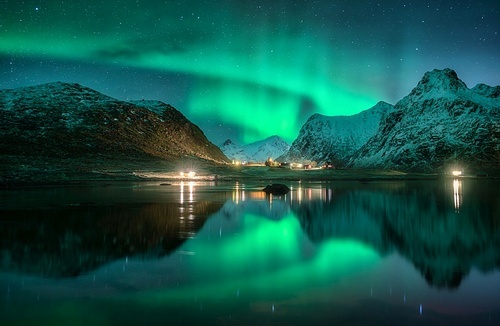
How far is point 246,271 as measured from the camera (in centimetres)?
1524

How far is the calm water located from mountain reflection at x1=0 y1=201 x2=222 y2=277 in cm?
9

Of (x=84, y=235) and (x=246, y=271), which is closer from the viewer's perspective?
(x=246, y=271)

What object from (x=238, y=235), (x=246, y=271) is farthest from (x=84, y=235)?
(x=246, y=271)

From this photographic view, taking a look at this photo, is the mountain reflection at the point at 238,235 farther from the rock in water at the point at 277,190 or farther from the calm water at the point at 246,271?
the rock in water at the point at 277,190

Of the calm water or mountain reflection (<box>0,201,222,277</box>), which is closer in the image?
the calm water

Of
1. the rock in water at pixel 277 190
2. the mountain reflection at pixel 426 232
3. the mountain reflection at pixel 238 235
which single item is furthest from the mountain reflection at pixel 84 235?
the rock in water at pixel 277 190

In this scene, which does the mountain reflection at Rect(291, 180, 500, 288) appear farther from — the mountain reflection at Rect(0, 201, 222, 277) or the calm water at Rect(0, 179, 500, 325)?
the mountain reflection at Rect(0, 201, 222, 277)

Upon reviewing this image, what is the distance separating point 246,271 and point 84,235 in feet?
36.4

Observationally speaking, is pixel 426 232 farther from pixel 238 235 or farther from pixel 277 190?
pixel 277 190

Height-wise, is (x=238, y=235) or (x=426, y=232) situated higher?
(x=426, y=232)

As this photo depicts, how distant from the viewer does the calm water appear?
1050cm

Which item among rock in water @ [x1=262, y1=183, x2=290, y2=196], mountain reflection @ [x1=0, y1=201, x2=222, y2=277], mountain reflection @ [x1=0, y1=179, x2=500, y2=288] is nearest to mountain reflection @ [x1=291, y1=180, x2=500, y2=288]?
mountain reflection @ [x1=0, y1=179, x2=500, y2=288]

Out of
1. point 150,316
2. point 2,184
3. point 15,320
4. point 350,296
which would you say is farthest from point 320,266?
point 2,184

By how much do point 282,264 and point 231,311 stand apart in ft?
20.0
